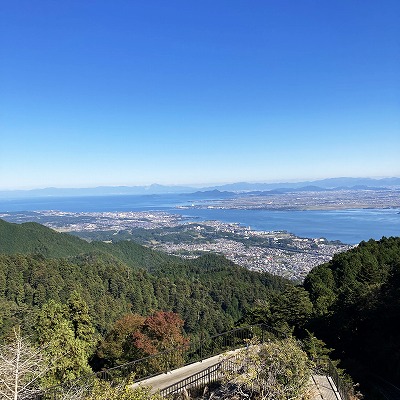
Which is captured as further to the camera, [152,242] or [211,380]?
[152,242]

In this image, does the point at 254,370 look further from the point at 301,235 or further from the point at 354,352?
the point at 301,235

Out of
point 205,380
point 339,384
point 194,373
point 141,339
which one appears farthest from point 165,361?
point 339,384

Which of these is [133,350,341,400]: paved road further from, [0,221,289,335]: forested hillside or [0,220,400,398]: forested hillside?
[0,221,289,335]: forested hillside

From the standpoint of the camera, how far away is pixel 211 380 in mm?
7473

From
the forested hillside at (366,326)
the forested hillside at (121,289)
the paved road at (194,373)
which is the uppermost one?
the paved road at (194,373)

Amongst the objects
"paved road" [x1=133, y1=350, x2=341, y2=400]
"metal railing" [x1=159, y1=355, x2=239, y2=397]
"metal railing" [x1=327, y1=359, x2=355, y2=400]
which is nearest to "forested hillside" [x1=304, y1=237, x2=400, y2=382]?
"metal railing" [x1=327, y1=359, x2=355, y2=400]

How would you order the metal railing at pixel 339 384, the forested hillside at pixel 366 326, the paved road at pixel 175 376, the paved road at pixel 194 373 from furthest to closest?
the forested hillside at pixel 366 326 < the paved road at pixel 175 376 < the metal railing at pixel 339 384 < the paved road at pixel 194 373

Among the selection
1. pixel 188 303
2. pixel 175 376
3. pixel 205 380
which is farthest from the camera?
pixel 188 303

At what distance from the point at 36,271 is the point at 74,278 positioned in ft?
14.1

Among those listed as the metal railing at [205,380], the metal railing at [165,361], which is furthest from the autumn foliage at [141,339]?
the metal railing at [205,380]

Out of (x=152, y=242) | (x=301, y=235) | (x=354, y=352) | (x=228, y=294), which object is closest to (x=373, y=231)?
(x=301, y=235)

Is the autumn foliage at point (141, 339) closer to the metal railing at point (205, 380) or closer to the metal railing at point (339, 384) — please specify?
the metal railing at point (205, 380)

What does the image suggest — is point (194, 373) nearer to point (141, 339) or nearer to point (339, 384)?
point (339, 384)

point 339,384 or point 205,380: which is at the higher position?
point 205,380
